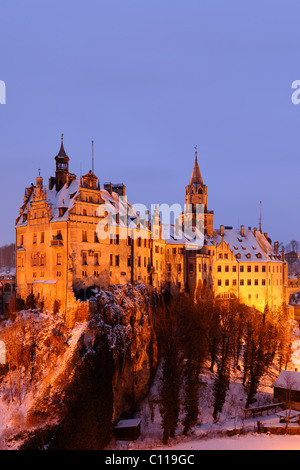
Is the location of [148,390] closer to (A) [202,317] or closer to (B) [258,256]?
(A) [202,317]

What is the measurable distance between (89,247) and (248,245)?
4906 centimetres

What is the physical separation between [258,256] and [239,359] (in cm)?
2938

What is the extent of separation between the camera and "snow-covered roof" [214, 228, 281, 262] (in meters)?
99.2

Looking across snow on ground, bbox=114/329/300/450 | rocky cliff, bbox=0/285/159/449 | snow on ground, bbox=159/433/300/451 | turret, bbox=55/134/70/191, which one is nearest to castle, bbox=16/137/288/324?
turret, bbox=55/134/70/191

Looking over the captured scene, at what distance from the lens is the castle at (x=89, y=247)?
2366 inches

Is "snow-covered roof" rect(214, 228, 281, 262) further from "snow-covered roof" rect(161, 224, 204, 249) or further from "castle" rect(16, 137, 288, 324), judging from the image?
"castle" rect(16, 137, 288, 324)

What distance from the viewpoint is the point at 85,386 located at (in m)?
49.7

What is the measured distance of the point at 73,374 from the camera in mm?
50281

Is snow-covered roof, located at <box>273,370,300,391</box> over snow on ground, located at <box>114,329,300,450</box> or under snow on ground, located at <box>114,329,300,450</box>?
over

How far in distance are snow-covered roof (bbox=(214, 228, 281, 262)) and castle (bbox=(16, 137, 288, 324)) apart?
37.2 feet

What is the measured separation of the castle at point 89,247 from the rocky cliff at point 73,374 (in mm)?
3641

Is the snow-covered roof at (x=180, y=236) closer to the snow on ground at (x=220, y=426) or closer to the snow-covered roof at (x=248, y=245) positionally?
the snow-covered roof at (x=248, y=245)

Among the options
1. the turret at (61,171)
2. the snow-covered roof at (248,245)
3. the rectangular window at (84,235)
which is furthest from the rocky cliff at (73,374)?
the snow-covered roof at (248,245)

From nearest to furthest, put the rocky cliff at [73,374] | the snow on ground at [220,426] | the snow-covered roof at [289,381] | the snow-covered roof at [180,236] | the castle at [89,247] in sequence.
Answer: the rocky cliff at [73,374]
the snow on ground at [220,426]
the castle at [89,247]
the snow-covered roof at [289,381]
the snow-covered roof at [180,236]
